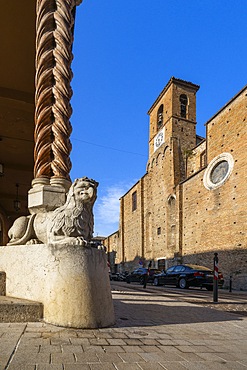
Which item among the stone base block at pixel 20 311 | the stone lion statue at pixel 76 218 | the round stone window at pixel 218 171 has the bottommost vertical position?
the stone base block at pixel 20 311

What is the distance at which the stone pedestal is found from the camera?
3977 millimetres

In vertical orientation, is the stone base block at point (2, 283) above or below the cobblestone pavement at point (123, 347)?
above

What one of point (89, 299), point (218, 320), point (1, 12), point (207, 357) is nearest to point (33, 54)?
point (1, 12)

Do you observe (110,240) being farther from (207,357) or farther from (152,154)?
(207,357)

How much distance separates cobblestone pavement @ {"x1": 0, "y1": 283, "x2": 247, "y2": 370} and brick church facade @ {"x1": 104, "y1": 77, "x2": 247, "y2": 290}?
53.9 ft

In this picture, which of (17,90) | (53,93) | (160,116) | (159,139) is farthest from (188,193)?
(53,93)

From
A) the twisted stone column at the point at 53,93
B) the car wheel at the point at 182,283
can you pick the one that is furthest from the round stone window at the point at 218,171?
the twisted stone column at the point at 53,93

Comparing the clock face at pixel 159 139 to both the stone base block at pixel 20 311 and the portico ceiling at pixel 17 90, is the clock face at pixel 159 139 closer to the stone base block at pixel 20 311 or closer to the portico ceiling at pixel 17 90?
the portico ceiling at pixel 17 90

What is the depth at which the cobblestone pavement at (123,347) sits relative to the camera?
272cm

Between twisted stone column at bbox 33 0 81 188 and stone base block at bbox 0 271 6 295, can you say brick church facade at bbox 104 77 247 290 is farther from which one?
stone base block at bbox 0 271 6 295

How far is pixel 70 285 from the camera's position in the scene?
13.2 feet

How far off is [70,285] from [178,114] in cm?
3171

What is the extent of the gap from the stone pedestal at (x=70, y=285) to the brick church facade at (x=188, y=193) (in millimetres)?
16952

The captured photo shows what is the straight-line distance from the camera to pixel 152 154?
38.5 m
